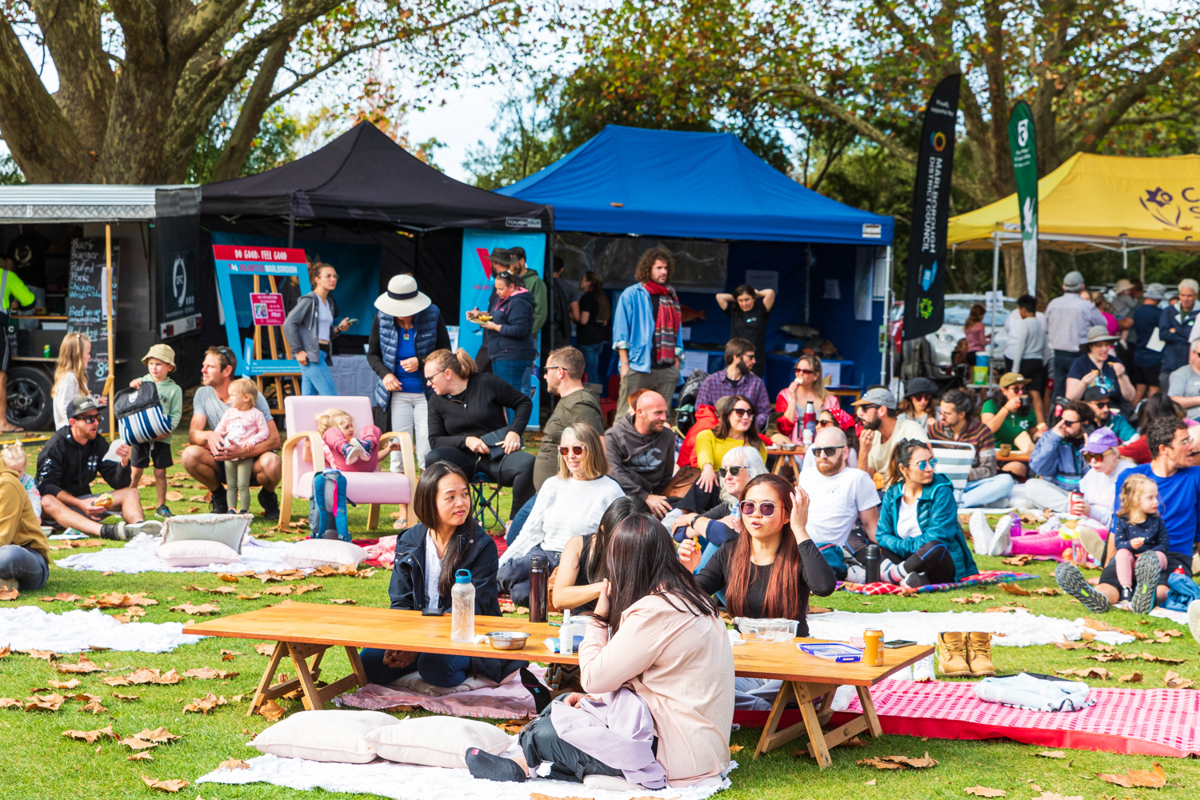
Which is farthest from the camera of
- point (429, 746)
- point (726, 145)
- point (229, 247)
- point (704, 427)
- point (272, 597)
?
point (726, 145)

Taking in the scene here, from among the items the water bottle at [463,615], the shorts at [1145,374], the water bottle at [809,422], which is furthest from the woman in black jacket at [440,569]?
the shorts at [1145,374]

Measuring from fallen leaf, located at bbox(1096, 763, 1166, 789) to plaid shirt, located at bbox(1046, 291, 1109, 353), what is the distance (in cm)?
1056

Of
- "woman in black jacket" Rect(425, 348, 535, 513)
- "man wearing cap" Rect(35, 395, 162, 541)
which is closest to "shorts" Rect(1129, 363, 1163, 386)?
"woman in black jacket" Rect(425, 348, 535, 513)

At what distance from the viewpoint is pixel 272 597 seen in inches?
253

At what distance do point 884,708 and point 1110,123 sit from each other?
18.8 metres

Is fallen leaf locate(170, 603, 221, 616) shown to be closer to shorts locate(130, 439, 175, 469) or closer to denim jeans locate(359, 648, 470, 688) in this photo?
denim jeans locate(359, 648, 470, 688)

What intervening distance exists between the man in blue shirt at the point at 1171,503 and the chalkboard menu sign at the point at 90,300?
394 inches

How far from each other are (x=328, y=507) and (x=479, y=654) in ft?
13.6

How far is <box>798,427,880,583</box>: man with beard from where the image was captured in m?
7.34

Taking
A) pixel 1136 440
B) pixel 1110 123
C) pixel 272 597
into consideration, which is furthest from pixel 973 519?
pixel 1110 123

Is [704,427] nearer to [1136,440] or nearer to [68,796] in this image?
[1136,440]

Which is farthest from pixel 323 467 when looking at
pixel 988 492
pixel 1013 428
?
pixel 1013 428

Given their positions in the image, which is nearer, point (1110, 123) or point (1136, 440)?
point (1136, 440)

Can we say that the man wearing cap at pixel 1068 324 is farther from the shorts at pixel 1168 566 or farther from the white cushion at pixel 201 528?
the white cushion at pixel 201 528
